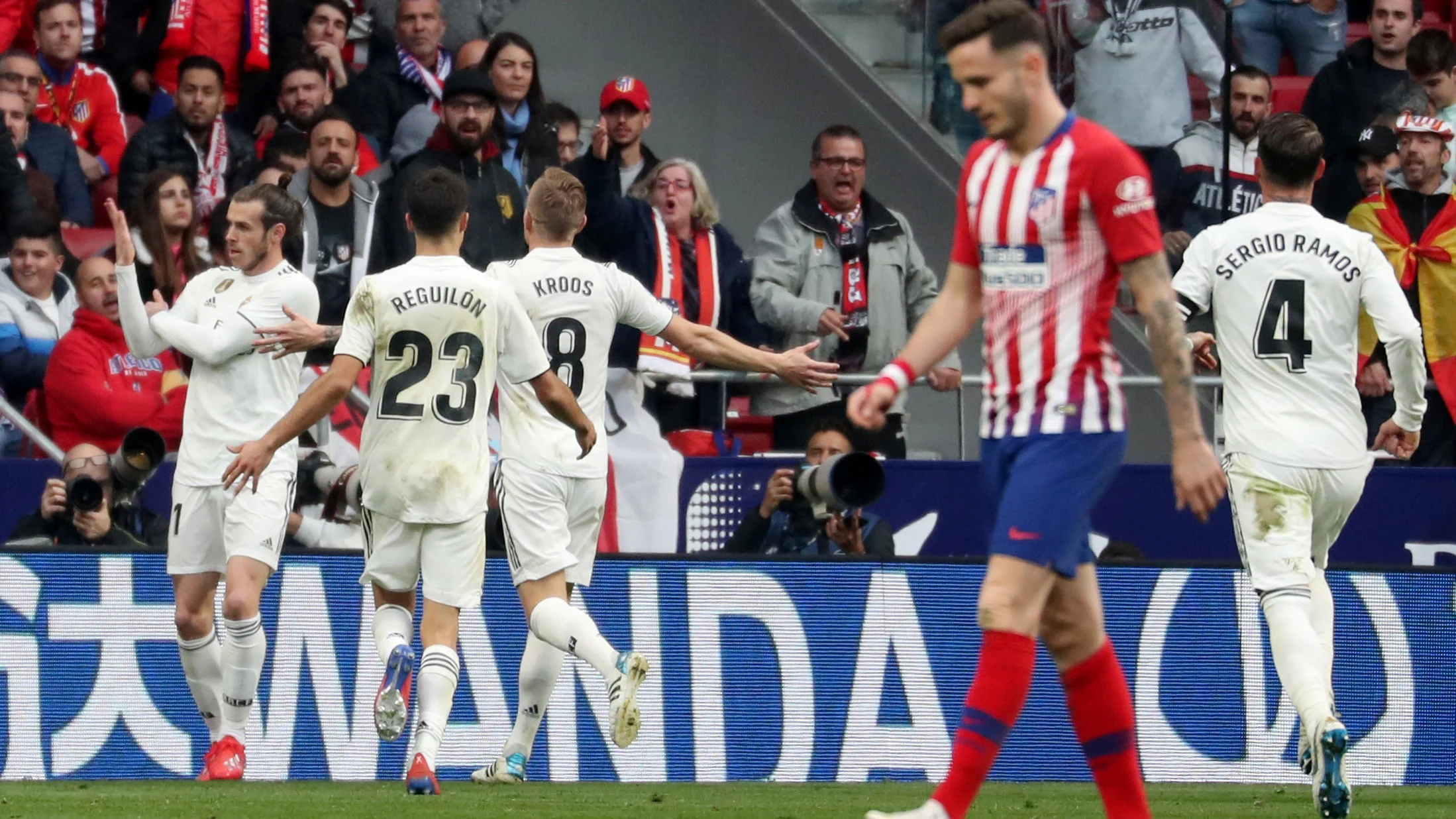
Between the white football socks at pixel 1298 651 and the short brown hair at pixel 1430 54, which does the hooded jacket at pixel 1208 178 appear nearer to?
the short brown hair at pixel 1430 54

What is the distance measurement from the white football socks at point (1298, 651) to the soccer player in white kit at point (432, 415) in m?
2.51

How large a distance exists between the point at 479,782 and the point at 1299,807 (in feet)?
10.5

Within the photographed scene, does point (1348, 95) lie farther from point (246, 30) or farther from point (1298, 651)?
point (246, 30)

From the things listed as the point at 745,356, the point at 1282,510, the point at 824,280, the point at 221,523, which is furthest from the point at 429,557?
the point at 824,280

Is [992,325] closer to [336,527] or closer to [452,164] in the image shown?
[336,527]

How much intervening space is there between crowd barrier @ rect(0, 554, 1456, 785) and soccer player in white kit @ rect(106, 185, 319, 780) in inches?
23.0

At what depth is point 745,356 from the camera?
786 centimetres

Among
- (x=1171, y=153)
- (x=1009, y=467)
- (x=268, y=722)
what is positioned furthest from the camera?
(x=1171, y=153)

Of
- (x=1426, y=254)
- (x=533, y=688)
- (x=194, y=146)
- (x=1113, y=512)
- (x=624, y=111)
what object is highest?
(x=624, y=111)

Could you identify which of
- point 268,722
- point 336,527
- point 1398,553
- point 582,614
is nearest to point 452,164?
point 336,527

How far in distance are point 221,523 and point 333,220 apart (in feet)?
9.58

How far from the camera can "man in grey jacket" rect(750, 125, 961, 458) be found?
36.8 feet

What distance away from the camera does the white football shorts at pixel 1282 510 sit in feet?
23.6

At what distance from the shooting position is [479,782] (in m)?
8.43
